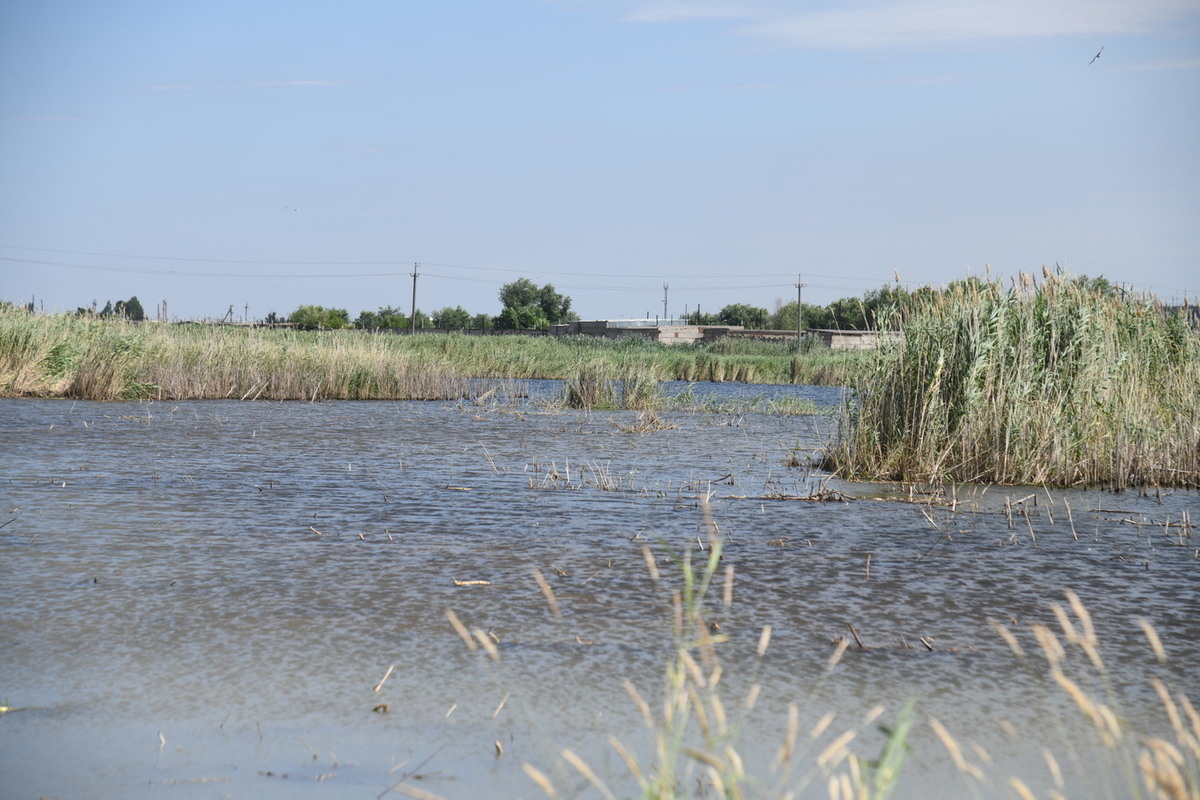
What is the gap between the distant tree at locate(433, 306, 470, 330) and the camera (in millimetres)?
85438

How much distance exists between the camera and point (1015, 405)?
998cm

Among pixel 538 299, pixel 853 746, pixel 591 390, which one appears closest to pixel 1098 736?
pixel 853 746

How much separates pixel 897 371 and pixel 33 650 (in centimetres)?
Result: 770

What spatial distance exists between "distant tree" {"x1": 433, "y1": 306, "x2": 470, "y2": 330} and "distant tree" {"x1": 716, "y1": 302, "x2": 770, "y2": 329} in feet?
63.9

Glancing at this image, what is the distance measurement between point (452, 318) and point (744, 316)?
22016 millimetres

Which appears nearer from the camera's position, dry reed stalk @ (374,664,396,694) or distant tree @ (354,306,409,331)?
dry reed stalk @ (374,664,396,694)

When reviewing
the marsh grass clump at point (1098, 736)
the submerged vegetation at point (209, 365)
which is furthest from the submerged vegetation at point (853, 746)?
the submerged vegetation at point (209, 365)

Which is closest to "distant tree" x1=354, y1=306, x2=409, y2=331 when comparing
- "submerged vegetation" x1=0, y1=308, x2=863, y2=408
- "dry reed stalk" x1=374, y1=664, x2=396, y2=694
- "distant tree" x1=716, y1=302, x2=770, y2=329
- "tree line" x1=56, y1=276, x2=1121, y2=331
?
"tree line" x1=56, y1=276, x2=1121, y2=331

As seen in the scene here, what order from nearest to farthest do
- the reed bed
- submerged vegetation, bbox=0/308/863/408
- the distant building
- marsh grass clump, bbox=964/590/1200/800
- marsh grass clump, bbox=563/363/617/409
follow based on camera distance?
1. marsh grass clump, bbox=964/590/1200/800
2. the reed bed
3. submerged vegetation, bbox=0/308/863/408
4. marsh grass clump, bbox=563/363/617/409
5. the distant building

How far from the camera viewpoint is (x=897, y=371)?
33.6ft

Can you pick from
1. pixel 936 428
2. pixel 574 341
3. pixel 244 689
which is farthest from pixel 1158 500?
pixel 574 341

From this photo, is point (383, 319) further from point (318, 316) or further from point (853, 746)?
point (853, 746)

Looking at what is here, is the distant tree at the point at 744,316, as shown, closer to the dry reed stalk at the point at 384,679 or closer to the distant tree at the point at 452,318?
the distant tree at the point at 452,318

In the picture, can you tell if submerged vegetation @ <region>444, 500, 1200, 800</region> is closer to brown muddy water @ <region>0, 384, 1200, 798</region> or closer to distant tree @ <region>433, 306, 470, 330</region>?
brown muddy water @ <region>0, 384, 1200, 798</region>
